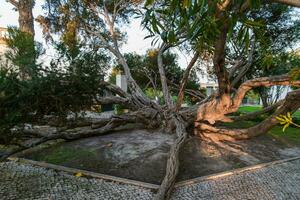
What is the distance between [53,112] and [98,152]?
1219mm

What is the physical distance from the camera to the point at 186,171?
4.61 m

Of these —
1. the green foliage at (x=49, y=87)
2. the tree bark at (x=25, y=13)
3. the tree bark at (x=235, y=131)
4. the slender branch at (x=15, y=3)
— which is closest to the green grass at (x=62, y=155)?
the green foliage at (x=49, y=87)

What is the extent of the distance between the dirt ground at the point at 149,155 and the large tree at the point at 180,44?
0.33 metres

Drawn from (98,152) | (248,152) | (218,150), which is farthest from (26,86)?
(248,152)

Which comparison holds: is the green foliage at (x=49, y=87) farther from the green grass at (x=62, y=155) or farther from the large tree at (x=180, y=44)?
the green grass at (x=62, y=155)

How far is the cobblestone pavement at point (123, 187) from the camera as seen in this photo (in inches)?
143

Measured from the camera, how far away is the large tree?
4.72ft

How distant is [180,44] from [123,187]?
14.3ft

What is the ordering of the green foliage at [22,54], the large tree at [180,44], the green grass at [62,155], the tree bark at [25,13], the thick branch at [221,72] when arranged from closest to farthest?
the large tree at [180,44] → the thick branch at [221,72] → the green foliage at [22,54] → the green grass at [62,155] → the tree bark at [25,13]

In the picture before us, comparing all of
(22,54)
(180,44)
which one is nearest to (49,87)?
(22,54)

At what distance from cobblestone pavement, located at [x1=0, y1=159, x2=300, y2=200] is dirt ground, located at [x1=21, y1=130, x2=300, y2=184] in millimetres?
404

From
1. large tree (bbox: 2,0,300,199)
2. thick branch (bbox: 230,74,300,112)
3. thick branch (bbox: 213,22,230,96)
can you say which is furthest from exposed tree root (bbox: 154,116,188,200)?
thick branch (bbox: 230,74,300,112)

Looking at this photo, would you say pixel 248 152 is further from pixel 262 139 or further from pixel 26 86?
pixel 26 86

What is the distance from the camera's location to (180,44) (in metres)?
7.16
